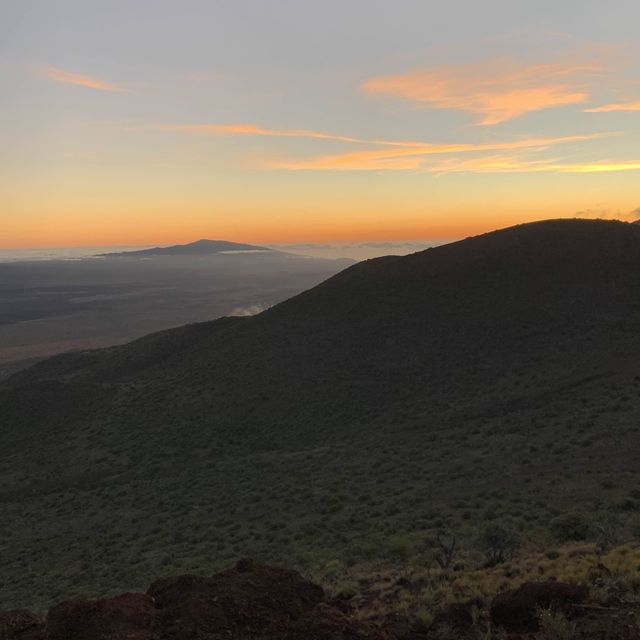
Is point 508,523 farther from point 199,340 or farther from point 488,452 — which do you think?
point 199,340

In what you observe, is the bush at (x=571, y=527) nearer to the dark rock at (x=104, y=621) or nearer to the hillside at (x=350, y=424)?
the hillside at (x=350, y=424)

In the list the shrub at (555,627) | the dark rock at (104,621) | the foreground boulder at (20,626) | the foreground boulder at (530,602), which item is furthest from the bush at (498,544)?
the foreground boulder at (20,626)

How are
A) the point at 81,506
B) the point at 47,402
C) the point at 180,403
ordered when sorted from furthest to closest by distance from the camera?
1. the point at 47,402
2. the point at 180,403
3. the point at 81,506

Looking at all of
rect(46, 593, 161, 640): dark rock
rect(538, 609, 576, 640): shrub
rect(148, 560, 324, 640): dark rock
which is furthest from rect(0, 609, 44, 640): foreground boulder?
rect(538, 609, 576, 640): shrub

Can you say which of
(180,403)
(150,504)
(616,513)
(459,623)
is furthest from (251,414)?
(459,623)

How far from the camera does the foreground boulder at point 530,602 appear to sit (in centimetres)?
883

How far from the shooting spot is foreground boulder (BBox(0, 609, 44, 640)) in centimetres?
891

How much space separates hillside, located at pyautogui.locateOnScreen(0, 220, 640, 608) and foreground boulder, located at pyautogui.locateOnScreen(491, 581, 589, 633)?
5.27 m

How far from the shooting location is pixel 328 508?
67.5ft

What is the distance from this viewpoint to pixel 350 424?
34344 mm

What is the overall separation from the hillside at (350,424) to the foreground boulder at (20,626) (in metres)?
6.75

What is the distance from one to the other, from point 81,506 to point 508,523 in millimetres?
22467

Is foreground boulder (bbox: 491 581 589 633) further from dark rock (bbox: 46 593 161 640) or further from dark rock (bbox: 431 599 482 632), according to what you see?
dark rock (bbox: 46 593 161 640)

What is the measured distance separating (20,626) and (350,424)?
2614 centimetres
